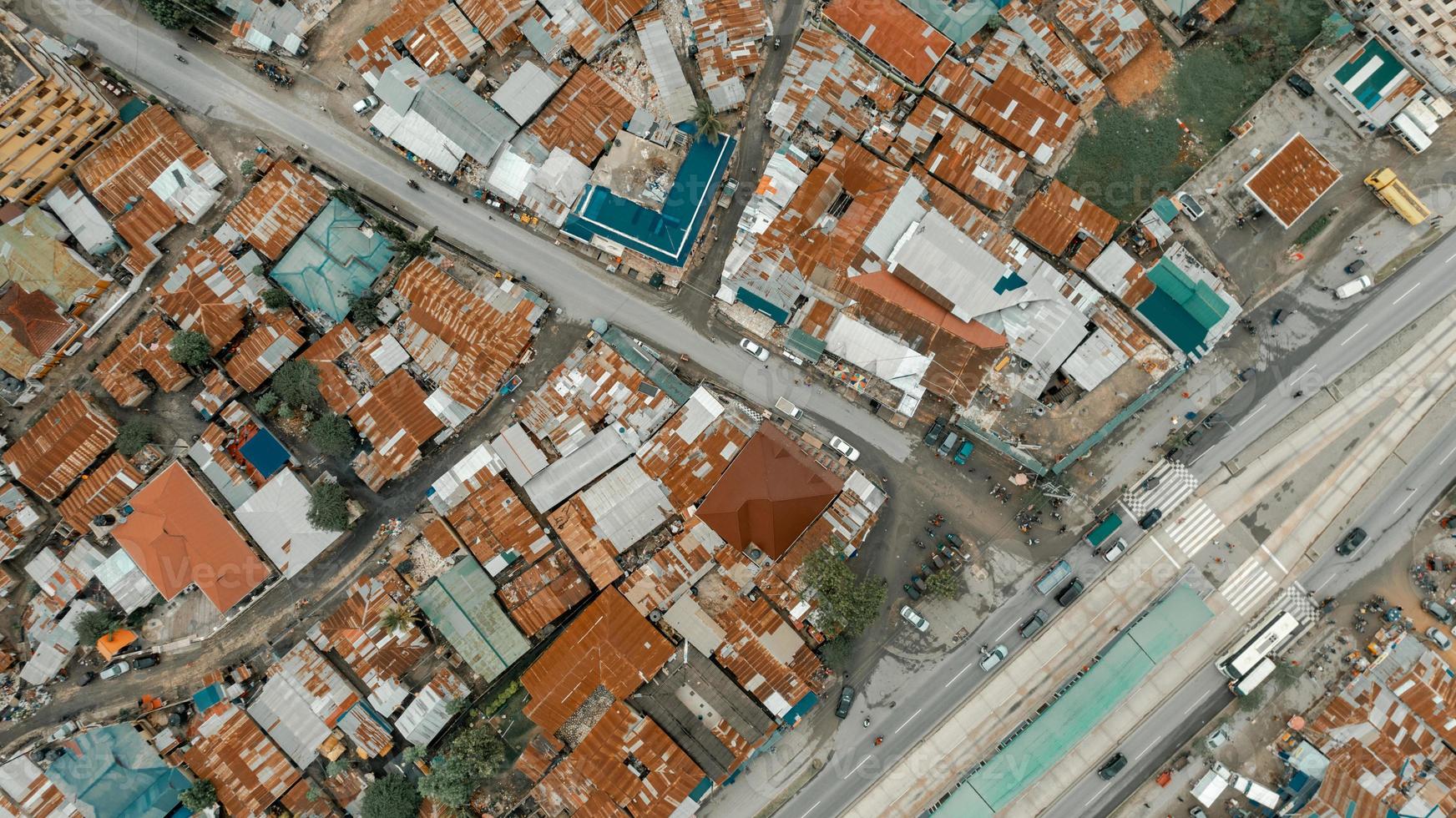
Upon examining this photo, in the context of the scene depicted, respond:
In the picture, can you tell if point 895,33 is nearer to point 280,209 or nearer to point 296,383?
point 280,209

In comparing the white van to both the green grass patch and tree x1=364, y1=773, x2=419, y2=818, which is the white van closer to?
the green grass patch

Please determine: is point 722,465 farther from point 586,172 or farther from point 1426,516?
point 1426,516

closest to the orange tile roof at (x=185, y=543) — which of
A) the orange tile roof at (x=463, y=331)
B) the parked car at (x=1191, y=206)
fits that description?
the orange tile roof at (x=463, y=331)

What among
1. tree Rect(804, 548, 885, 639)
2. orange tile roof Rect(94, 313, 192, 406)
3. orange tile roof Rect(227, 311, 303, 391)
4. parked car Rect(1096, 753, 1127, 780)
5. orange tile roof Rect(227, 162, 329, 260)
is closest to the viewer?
tree Rect(804, 548, 885, 639)

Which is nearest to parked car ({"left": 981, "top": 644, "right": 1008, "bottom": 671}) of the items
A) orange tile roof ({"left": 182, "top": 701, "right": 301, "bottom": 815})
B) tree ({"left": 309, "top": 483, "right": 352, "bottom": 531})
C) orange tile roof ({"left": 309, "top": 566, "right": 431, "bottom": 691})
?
orange tile roof ({"left": 309, "top": 566, "right": 431, "bottom": 691})

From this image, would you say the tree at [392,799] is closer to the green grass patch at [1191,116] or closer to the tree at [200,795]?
the tree at [200,795]

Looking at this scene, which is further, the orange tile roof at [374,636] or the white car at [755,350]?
the white car at [755,350]

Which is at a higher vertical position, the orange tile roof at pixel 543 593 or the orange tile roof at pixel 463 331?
the orange tile roof at pixel 463 331

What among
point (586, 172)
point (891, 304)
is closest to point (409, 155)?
point (586, 172)
